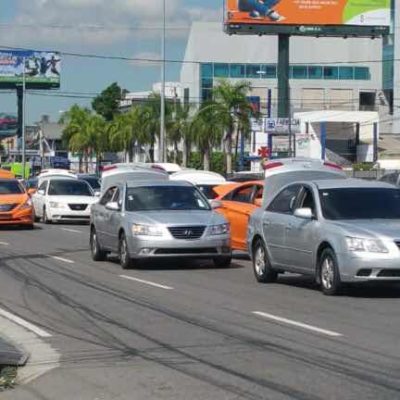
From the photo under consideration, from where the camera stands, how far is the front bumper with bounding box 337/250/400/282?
539 inches

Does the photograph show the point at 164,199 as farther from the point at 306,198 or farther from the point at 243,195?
the point at 306,198

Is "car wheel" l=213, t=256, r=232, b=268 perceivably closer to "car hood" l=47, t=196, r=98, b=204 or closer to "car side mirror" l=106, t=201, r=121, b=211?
"car side mirror" l=106, t=201, r=121, b=211

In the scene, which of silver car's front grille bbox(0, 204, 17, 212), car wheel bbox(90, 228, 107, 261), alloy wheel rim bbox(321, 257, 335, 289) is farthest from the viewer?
silver car's front grille bbox(0, 204, 17, 212)

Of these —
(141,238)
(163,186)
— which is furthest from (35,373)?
(163,186)

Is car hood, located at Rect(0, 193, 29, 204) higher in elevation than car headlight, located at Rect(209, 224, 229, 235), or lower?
lower

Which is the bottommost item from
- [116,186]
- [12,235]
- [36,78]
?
[12,235]

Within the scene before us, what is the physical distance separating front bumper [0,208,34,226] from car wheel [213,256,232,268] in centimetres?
1313

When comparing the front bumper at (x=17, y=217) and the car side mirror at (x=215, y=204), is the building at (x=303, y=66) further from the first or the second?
the car side mirror at (x=215, y=204)

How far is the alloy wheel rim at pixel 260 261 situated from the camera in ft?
53.9

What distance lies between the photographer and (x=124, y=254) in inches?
739

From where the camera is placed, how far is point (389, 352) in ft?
32.4

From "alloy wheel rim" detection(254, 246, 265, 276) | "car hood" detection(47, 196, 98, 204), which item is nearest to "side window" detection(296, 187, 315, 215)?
"alloy wheel rim" detection(254, 246, 265, 276)

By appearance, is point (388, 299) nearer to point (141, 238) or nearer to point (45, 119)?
point (141, 238)

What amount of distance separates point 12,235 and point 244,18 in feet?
117
